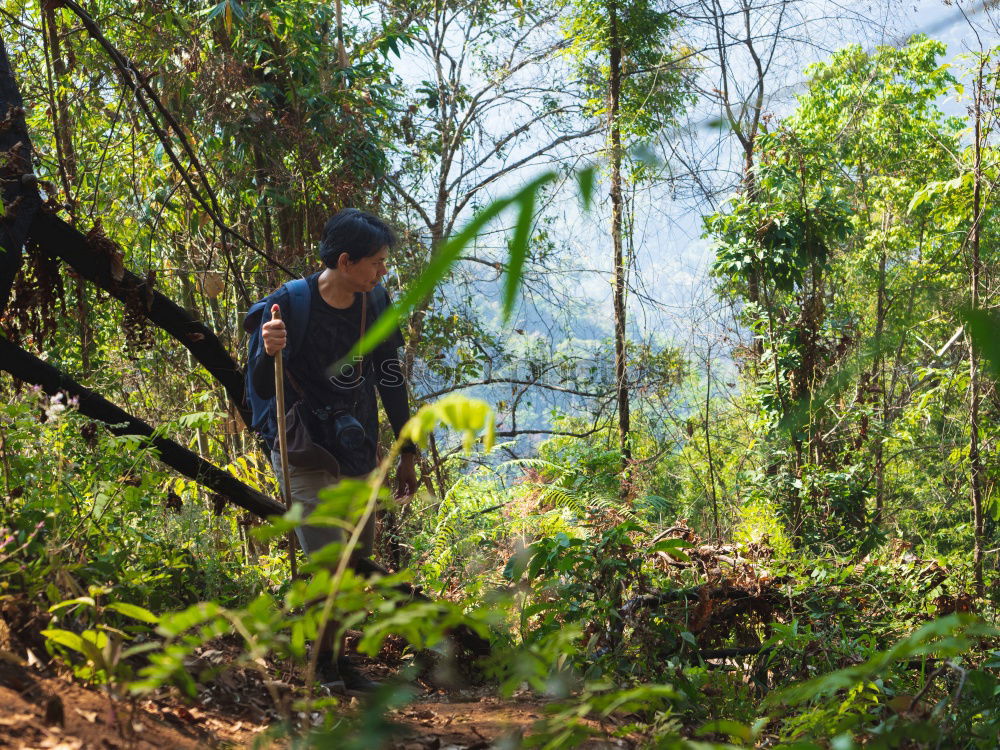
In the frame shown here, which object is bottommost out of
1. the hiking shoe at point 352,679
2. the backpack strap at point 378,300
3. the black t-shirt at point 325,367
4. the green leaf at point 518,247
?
the hiking shoe at point 352,679

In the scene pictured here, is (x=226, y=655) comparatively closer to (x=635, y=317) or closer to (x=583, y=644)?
(x=583, y=644)

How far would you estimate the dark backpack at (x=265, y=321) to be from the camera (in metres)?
3.69

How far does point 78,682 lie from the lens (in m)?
2.06

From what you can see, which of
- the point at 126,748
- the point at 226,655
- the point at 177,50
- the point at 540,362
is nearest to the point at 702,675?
the point at 226,655

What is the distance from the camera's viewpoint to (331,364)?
3.78 metres

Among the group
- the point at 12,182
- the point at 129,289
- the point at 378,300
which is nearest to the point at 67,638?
the point at 378,300

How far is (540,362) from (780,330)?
420 cm

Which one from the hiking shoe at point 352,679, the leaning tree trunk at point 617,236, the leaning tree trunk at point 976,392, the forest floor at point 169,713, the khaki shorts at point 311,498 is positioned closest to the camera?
the forest floor at point 169,713

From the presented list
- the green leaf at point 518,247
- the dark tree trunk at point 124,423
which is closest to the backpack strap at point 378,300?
the dark tree trunk at point 124,423

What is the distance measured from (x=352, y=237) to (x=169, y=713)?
2050 millimetres

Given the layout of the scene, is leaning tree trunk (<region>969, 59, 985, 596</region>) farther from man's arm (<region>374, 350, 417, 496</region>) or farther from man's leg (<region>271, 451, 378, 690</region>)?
man's leg (<region>271, 451, 378, 690</region>)

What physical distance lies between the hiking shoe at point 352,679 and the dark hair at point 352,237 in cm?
165

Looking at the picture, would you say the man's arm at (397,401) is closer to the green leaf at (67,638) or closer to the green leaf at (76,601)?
the green leaf at (76,601)

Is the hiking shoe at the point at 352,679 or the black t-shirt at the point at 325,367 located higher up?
the black t-shirt at the point at 325,367
